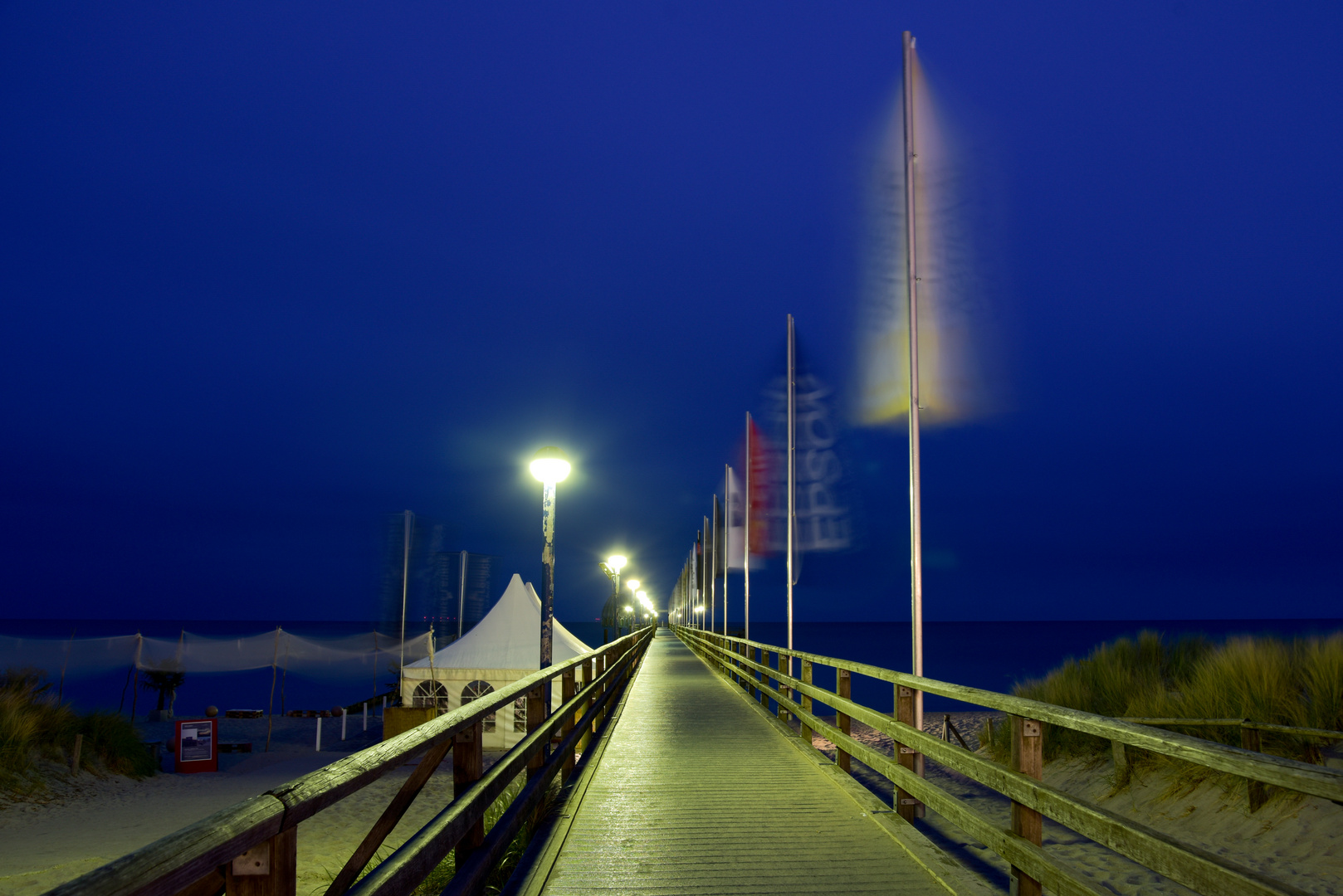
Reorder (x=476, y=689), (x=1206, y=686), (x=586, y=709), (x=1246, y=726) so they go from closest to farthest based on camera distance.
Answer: (x=1246, y=726) < (x=586, y=709) < (x=1206, y=686) < (x=476, y=689)

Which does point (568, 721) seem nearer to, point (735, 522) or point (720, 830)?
point (720, 830)

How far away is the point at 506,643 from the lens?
2434cm

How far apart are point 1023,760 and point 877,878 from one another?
1.13 metres

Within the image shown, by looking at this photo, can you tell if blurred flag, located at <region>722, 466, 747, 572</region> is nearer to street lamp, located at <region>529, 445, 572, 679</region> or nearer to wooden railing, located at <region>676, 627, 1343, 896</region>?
street lamp, located at <region>529, 445, 572, 679</region>

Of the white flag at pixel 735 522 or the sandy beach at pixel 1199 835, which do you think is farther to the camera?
the white flag at pixel 735 522

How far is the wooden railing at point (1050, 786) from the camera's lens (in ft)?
8.91

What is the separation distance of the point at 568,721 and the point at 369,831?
449cm

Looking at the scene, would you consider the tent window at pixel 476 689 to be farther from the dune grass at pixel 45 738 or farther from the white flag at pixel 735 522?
the white flag at pixel 735 522

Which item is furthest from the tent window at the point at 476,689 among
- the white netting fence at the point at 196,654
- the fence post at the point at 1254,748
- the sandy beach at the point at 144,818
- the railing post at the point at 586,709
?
the fence post at the point at 1254,748

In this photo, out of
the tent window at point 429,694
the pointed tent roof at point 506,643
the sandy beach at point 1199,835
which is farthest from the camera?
the pointed tent roof at point 506,643

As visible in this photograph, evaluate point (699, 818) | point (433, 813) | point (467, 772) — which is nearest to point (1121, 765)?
point (699, 818)

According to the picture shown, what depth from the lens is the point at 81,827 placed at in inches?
554

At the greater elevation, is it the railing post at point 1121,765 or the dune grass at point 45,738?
the railing post at point 1121,765

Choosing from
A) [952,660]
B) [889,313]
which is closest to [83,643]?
[889,313]
